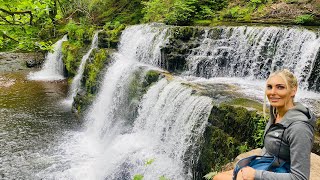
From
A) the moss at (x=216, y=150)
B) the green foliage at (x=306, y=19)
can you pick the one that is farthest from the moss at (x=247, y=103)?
the green foliage at (x=306, y=19)

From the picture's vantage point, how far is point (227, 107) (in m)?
6.49

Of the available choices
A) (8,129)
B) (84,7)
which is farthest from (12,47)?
(84,7)

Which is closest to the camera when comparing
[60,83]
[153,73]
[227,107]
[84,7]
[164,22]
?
[227,107]

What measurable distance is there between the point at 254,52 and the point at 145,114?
4.39 m

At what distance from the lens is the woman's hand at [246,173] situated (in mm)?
2215

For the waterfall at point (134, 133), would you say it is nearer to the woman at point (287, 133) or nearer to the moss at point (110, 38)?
the moss at point (110, 38)

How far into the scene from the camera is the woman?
6.74 feet

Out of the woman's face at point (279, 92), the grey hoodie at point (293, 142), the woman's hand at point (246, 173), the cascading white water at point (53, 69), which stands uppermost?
the woman's face at point (279, 92)

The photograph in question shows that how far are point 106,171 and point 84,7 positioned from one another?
18.5m

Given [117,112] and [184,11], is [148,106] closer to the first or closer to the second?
[117,112]

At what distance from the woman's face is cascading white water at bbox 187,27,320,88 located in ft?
23.9

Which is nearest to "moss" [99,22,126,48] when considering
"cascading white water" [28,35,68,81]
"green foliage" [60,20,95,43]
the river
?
"green foliage" [60,20,95,43]

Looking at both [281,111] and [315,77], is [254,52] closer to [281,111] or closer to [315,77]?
[315,77]

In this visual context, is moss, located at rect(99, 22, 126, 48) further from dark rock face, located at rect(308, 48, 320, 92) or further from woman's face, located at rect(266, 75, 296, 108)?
woman's face, located at rect(266, 75, 296, 108)
